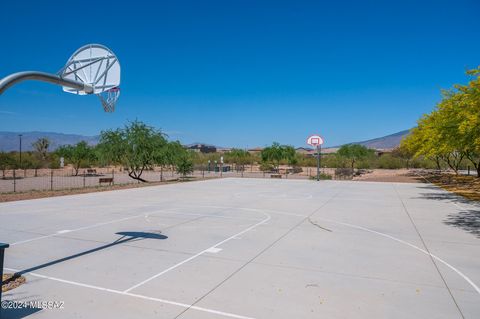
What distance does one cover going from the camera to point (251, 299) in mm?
5703

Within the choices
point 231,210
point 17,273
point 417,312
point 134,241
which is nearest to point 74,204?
point 231,210

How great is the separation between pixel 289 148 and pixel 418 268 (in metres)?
56.7

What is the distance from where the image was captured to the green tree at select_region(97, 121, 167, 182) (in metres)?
31.1

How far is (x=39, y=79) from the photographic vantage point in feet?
20.9

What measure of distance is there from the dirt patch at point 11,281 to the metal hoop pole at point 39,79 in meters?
3.18

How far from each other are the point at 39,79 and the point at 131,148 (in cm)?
2557

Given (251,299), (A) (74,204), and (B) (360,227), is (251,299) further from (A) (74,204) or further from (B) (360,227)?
(A) (74,204)

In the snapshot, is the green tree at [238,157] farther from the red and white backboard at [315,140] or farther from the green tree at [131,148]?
the green tree at [131,148]

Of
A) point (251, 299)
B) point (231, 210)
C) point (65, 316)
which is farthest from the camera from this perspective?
point (231, 210)

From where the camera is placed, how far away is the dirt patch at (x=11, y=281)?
19.8 ft

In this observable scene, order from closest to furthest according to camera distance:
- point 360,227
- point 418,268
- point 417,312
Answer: point 417,312
point 418,268
point 360,227

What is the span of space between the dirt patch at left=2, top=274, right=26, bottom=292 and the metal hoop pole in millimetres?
3184

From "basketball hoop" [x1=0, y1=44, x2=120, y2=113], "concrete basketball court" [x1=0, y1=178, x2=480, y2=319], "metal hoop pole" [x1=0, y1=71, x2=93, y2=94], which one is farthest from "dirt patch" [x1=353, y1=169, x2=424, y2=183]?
"metal hoop pole" [x1=0, y1=71, x2=93, y2=94]

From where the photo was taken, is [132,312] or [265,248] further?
[265,248]
